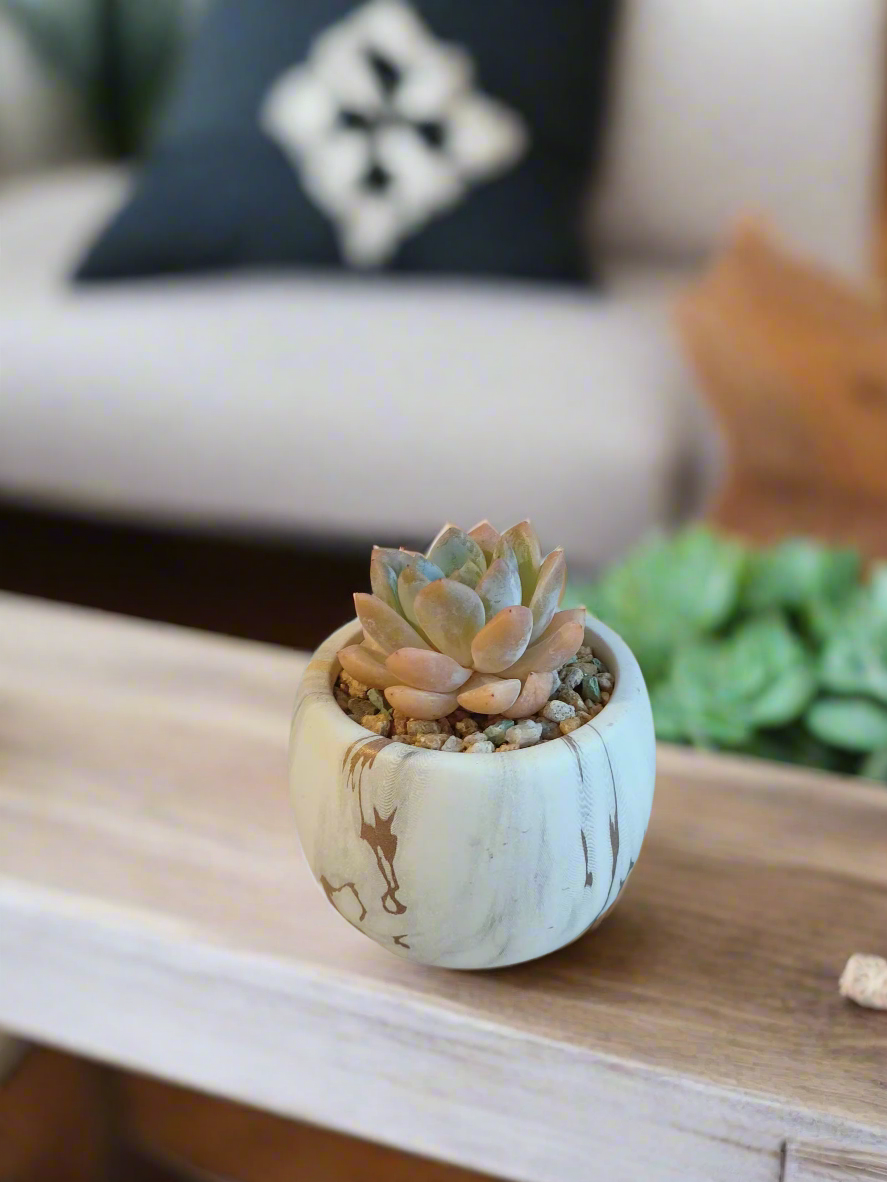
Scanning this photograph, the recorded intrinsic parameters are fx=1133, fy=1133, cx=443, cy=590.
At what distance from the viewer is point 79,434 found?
Result: 1.53 m

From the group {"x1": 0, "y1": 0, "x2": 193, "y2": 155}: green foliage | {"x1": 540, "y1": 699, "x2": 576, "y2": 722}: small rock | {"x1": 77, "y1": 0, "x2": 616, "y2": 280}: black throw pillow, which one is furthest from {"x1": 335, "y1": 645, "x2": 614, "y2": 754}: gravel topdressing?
{"x1": 0, "y1": 0, "x2": 193, "y2": 155}: green foliage

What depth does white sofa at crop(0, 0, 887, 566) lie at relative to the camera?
138cm

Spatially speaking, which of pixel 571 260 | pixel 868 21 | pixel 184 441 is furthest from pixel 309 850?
pixel 868 21

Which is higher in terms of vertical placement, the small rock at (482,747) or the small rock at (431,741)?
the small rock at (482,747)

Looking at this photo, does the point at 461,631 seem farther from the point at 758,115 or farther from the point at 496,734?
the point at 758,115

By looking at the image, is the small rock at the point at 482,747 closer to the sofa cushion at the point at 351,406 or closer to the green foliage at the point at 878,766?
the green foliage at the point at 878,766

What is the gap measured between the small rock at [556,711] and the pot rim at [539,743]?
0.01 meters

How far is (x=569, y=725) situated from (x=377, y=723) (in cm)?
8

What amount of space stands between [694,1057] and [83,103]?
91.1 inches

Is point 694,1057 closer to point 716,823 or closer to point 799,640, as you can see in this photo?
point 716,823

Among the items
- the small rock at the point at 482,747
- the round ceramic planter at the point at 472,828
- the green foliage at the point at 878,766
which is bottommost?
the green foliage at the point at 878,766

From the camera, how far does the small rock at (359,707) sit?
47 centimetres

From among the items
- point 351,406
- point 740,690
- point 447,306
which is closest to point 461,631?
point 740,690

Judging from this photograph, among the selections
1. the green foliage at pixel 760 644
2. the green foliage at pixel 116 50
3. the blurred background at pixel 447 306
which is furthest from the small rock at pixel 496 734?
the green foliage at pixel 116 50
